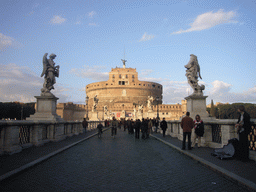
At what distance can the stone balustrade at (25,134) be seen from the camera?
6.95m

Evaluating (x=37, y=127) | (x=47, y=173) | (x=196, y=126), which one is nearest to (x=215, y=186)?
(x=47, y=173)

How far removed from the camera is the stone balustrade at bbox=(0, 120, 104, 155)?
6.95m

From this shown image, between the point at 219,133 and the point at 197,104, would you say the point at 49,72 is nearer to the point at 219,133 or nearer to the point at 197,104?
the point at 197,104

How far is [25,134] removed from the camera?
861cm

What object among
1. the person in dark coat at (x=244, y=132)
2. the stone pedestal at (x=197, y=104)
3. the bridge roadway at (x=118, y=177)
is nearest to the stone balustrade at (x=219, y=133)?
the person in dark coat at (x=244, y=132)

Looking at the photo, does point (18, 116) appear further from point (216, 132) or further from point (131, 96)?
point (216, 132)

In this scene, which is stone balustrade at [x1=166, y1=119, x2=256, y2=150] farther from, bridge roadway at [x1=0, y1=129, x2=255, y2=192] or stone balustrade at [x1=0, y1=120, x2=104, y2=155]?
stone balustrade at [x1=0, y1=120, x2=104, y2=155]

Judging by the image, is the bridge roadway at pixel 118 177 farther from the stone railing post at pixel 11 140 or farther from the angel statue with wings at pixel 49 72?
the angel statue with wings at pixel 49 72

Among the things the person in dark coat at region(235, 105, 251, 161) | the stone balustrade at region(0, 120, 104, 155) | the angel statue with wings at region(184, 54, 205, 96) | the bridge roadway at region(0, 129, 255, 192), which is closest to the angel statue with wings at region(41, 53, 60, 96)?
the stone balustrade at region(0, 120, 104, 155)

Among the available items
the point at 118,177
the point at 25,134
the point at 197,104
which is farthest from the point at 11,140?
the point at 197,104

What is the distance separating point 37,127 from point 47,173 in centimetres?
438

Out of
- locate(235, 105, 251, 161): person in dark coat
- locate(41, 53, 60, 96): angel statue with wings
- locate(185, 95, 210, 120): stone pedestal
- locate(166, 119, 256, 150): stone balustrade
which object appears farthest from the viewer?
locate(41, 53, 60, 96): angel statue with wings

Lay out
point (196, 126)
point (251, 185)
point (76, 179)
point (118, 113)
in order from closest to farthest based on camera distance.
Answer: point (251, 185)
point (76, 179)
point (196, 126)
point (118, 113)

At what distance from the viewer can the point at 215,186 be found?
166 inches
